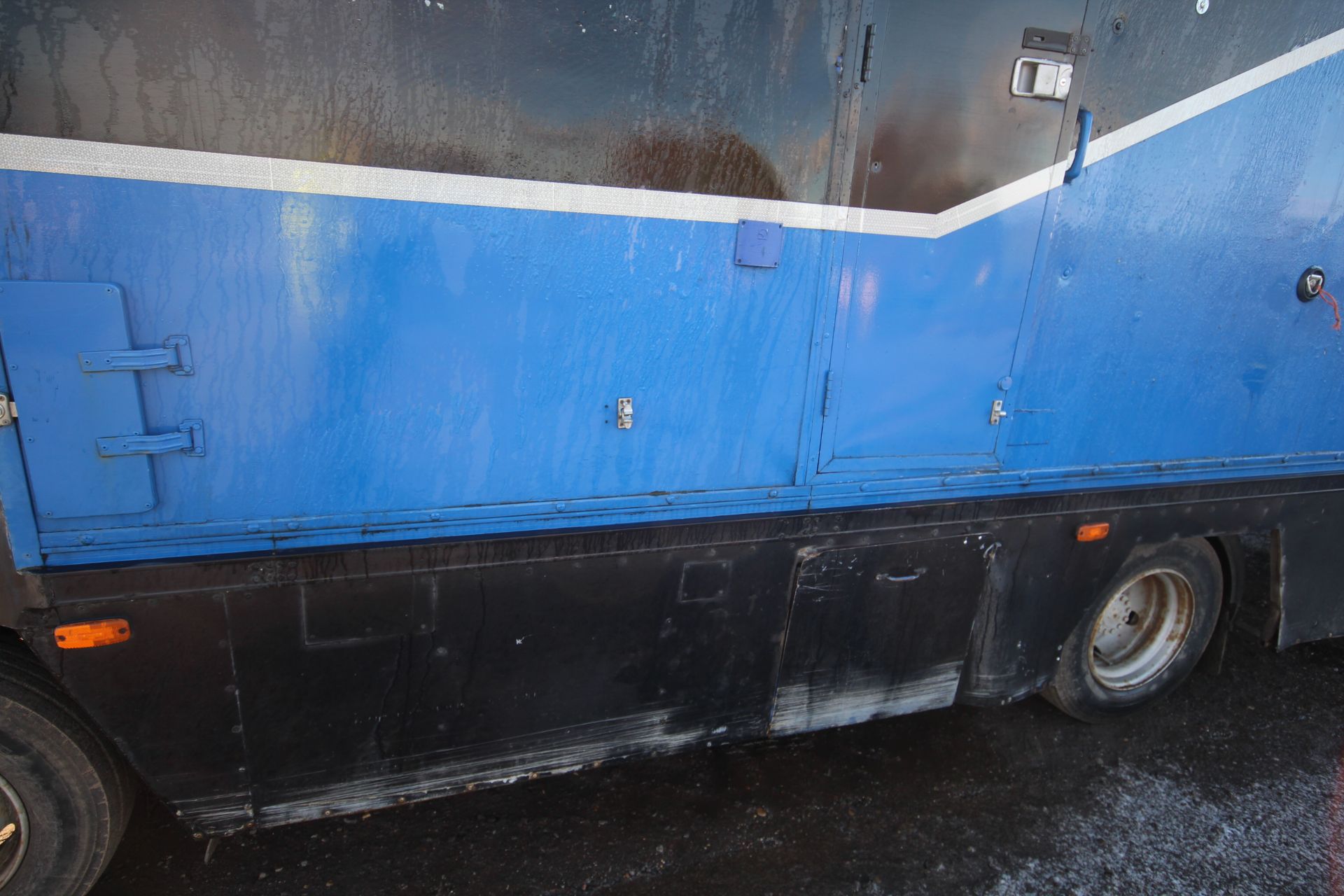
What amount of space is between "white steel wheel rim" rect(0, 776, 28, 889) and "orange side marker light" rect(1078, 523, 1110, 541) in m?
3.69

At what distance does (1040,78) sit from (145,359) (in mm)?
2733

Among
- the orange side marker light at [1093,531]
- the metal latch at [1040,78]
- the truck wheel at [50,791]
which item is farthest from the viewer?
the orange side marker light at [1093,531]

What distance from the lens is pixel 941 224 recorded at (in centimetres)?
239

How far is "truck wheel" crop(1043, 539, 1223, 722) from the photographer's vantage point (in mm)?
3297

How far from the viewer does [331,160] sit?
179 centimetres

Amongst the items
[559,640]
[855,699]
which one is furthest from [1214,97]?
[559,640]

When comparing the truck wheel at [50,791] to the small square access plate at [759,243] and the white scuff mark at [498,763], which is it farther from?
the small square access plate at [759,243]

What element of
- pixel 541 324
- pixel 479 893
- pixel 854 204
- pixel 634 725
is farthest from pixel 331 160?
pixel 479 893

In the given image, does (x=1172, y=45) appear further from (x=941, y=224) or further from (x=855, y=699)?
(x=855, y=699)

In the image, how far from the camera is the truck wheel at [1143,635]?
3.30 metres

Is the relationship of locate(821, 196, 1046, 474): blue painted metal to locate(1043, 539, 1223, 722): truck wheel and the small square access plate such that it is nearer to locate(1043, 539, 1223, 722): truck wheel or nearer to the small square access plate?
the small square access plate

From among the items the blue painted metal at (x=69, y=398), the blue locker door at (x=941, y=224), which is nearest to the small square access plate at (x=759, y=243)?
the blue locker door at (x=941, y=224)

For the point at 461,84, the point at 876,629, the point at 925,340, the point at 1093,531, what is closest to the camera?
the point at 461,84

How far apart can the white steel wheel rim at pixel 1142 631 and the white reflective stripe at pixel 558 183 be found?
2097 millimetres
